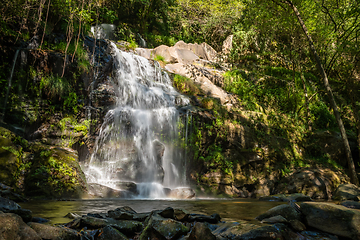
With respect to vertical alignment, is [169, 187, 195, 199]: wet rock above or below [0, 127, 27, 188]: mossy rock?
below

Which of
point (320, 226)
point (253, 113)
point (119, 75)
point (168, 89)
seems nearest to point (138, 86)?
point (119, 75)

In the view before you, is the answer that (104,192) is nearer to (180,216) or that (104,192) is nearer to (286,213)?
(180,216)

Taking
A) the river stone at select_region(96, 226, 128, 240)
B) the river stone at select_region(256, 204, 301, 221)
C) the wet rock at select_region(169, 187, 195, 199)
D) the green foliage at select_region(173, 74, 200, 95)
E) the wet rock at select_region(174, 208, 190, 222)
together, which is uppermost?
the green foliage at select_region(173, 74, 200, 95)

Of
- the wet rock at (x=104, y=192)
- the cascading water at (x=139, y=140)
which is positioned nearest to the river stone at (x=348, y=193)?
the cascading water at (x=139, y=140)

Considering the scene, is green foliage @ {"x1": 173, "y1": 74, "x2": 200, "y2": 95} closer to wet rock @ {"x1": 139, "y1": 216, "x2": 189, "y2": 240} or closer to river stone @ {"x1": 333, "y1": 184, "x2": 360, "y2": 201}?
river stone @ {"x1": 333, "y1": 184, "x2": 360, "y2": 201}

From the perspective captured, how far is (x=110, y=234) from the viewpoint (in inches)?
111

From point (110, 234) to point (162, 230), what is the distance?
0.65 metres

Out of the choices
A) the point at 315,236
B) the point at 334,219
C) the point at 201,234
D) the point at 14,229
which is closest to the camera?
the point at 14,229

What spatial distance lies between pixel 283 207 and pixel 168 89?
32.8 ft

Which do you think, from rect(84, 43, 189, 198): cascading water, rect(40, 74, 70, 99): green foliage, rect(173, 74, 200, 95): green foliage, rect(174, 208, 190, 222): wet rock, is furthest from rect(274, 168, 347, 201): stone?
rect(40, 74, 70, 99): green foliage

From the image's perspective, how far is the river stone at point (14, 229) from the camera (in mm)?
2328

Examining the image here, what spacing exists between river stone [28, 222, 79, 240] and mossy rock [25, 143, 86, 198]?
12.4 ft

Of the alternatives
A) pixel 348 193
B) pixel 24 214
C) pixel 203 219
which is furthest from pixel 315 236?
pixel 348 193

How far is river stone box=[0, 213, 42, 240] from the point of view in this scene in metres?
2.33
